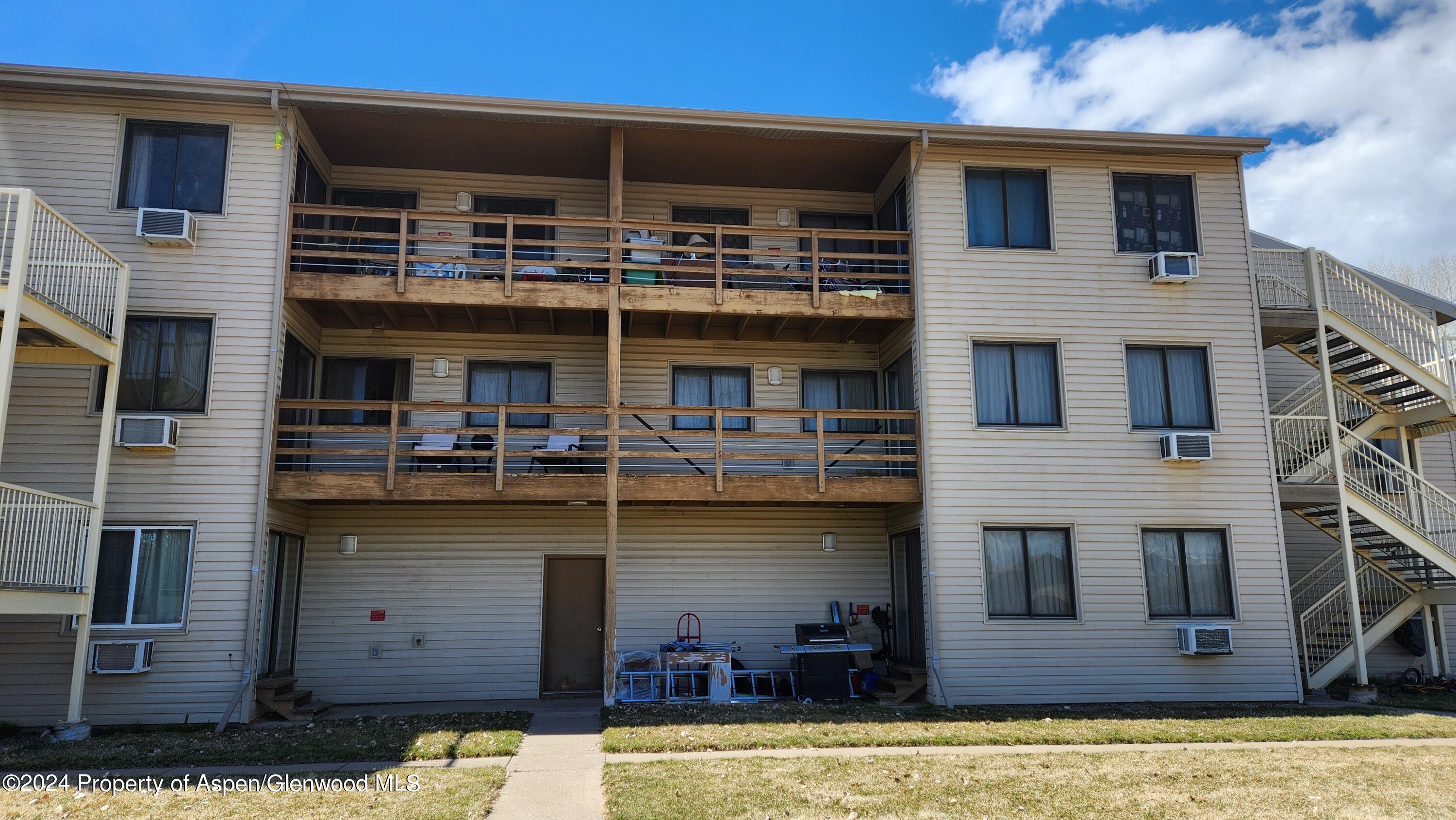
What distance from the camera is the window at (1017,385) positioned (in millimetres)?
14133

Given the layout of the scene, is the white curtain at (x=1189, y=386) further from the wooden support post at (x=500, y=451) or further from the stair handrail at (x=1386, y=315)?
the wooden support post at (x=500, y=451)

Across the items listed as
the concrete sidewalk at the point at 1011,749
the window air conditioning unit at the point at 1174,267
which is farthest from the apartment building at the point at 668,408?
the concrete sidewalk at the point at 1011,749

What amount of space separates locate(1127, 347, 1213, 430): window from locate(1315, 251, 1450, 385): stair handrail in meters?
2.54

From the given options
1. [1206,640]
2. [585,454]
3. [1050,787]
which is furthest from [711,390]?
[1050,787]

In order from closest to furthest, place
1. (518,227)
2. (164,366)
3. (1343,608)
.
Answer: (164,366), (1343,608), (518,227)

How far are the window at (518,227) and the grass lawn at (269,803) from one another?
9.29m

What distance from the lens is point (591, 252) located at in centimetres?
1552

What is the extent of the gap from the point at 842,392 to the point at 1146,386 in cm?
474

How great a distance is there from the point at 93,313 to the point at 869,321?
10648 millimetres

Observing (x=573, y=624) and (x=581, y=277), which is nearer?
(x=573, y=624)

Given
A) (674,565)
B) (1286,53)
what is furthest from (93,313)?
(1286,53)

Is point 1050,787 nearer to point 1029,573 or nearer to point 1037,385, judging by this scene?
point 1029,573

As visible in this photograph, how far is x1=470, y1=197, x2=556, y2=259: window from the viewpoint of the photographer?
15.5 m

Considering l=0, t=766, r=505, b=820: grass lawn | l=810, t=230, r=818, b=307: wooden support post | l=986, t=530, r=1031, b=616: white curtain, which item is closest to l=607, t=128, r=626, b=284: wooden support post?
l=810, t=230, r=818, b=307: wooden support post
